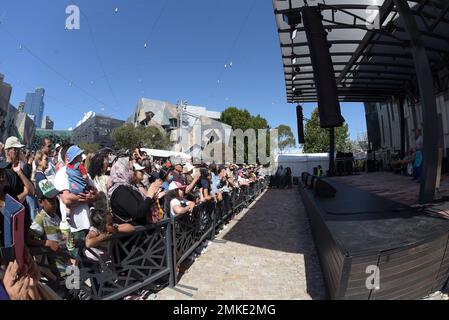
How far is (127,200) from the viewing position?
3.65 metres

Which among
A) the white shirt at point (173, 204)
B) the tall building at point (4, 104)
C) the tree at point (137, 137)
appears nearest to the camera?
the white shirt at point (173, 204)

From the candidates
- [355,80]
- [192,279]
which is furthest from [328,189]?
[355,80]

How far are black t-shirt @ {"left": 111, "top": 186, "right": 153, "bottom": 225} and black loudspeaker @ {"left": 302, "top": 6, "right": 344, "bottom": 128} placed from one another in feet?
11.0

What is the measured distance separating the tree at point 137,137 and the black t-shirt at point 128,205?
144 ft

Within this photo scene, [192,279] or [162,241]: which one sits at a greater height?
[162,241]

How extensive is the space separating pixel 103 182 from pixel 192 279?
2016 millimetres

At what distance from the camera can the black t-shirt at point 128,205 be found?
11.8 ft

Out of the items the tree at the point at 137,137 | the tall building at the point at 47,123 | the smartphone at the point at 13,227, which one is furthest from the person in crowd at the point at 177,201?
the tall building at the point at 47,123

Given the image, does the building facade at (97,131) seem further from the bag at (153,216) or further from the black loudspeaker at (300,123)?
the bag at (153,216)

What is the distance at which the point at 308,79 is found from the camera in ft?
Result: 51.9

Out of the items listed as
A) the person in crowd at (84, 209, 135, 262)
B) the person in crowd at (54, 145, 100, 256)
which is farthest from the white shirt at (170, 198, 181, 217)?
the person in crowd at (84, 209, 135, 262)

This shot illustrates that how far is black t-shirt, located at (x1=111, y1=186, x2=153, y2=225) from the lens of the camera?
11.8 ft

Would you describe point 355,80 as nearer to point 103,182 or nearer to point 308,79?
point 308,79
